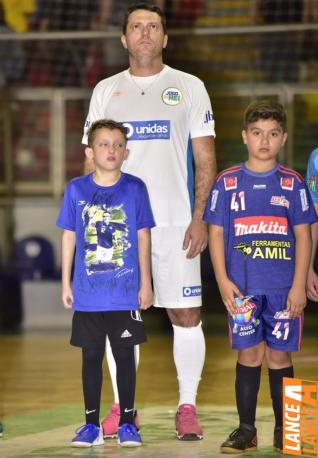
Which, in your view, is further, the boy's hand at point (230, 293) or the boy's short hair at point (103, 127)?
the boy's short hair at point (103, 127)

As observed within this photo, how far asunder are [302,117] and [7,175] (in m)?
3.27

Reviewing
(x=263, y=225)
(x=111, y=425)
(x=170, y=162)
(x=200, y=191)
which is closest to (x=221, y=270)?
(x=263, y=225)

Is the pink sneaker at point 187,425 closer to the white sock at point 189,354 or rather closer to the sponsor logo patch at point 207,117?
the white sock at point 189,354

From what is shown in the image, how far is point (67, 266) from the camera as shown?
16.0 ft

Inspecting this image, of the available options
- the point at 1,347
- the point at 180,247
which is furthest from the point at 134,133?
the point at 1,347

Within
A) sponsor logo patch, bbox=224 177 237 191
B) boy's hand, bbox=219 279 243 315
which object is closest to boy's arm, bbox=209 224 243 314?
boy's hand, bbox=219 279 243 315

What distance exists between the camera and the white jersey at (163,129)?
5.22 meters

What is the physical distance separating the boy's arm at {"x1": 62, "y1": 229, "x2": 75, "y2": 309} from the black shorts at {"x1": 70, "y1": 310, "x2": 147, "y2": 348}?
0.08 metres

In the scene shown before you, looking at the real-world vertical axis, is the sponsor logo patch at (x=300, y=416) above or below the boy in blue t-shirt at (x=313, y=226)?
below

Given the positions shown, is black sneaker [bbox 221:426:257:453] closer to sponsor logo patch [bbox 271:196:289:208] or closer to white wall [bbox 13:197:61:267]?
sponsor logo patch [bbox 271:196:289:208]

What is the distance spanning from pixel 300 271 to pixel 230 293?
293 mm

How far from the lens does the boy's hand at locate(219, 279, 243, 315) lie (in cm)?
469

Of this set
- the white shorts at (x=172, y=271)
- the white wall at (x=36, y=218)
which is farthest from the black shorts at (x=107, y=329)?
the white wall at (x=36, y=218)

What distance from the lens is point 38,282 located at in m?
12.0
